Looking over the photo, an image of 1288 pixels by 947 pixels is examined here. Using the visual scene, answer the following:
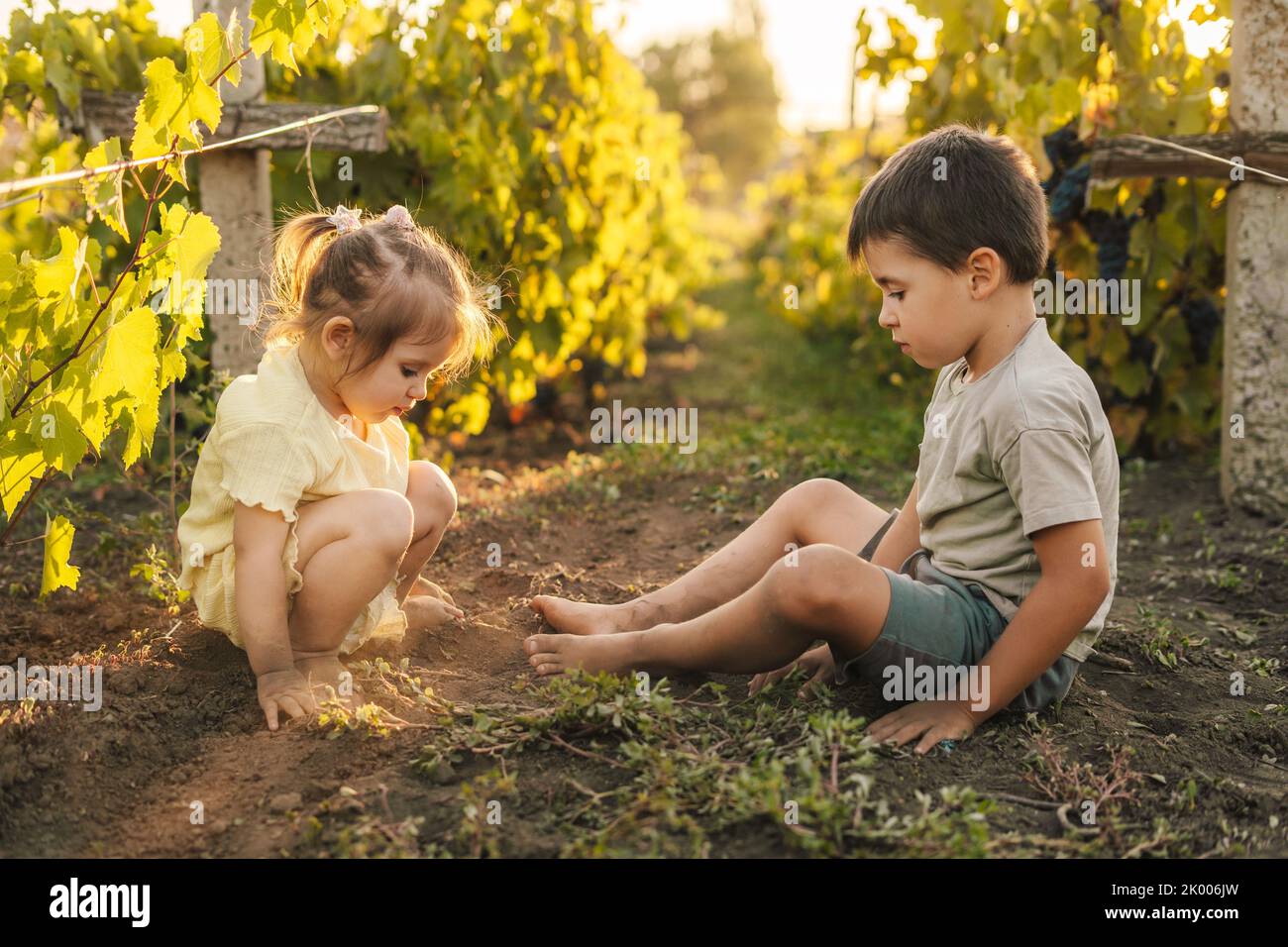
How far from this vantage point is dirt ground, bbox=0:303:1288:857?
2.10 metres

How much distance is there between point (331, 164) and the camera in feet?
14.8

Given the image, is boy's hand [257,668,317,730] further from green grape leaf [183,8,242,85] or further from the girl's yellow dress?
green grape leaf [183,8,242,85]

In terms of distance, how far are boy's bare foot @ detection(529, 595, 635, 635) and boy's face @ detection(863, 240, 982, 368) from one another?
0.96 m

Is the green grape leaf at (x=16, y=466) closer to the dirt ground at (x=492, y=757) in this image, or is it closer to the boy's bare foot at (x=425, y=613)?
the dirt ground at (x=492, y=757)

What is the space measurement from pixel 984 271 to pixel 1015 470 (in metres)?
0.44

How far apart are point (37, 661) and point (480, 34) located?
327 cm

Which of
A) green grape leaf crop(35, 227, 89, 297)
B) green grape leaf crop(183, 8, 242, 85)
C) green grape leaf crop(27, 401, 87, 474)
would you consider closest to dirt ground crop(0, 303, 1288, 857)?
green grape leaf crop(27, 401, 87, 474)

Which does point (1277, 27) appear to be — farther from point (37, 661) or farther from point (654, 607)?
point (37, 661)

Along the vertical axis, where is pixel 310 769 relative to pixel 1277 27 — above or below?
below

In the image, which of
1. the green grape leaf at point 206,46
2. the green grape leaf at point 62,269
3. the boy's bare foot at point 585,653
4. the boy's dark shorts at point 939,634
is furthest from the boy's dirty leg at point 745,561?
the green grape leaf at point 206,46

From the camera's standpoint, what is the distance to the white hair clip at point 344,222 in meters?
2.70
